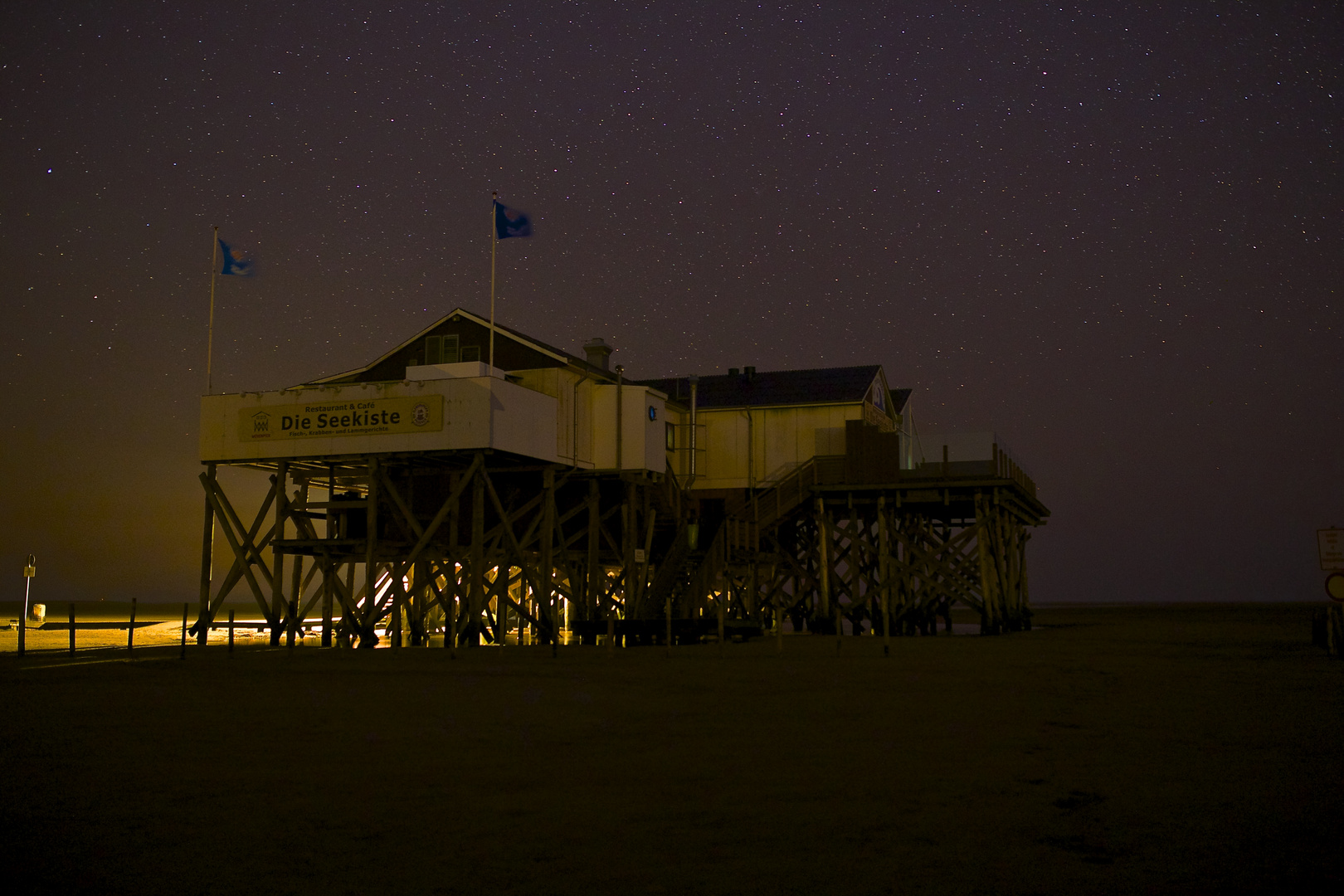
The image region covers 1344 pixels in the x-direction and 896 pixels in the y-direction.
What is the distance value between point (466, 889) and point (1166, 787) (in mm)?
5973

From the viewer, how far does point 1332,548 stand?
2353cm

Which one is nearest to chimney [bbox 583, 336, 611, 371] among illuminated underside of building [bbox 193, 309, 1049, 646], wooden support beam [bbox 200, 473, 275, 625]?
illuminated underside of building [bbox 193, 309, 1049, 646]

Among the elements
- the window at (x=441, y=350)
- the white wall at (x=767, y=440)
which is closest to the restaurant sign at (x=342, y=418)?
the window at (x=441, y=350)

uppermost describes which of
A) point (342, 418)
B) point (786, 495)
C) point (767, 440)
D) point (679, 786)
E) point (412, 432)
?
point (767, 440)

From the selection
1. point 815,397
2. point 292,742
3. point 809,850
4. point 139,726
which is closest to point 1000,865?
point 809,850

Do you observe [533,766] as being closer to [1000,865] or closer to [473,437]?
[1000,865]

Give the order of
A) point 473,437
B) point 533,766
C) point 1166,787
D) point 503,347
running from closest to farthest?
point 1166,787 → point 533,766 → point 473,437 → point 503,347

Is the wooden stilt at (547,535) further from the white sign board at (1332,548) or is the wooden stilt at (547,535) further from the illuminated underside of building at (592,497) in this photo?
the white sign board at (1332,548)

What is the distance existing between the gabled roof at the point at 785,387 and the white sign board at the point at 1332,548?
22.0 m

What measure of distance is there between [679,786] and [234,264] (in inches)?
1195

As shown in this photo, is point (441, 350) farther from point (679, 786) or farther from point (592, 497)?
point (679, 786)

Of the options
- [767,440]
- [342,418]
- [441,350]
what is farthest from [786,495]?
[342,418]

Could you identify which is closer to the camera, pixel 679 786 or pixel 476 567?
pixel 679 786

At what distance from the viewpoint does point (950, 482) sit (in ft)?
129
